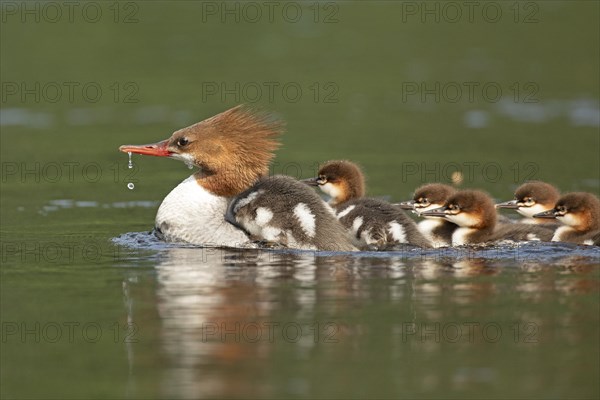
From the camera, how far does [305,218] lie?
8.79 meters

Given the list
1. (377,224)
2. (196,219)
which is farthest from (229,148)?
(377,224)

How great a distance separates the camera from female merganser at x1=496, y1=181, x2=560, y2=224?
383 inches

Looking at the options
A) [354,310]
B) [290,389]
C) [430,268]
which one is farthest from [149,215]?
[290,389]

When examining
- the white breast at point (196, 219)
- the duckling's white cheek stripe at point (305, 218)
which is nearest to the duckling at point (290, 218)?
the duckling's white cheek stripe at point (305, 218)

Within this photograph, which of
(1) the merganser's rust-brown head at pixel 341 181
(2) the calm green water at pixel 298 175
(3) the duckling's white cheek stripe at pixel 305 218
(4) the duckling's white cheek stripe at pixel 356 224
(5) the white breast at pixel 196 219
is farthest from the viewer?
(1) the merganser's rust-brown head at pixel 341 181

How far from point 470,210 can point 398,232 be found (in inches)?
29.3

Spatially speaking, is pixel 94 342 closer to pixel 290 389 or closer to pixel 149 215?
pixel 290 389

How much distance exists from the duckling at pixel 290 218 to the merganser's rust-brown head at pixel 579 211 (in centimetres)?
164

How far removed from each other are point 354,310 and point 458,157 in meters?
5.93

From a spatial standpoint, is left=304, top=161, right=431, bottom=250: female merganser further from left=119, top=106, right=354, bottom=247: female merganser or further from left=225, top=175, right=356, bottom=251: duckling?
left=119, top=106, right=354, bottom=247: female merganser

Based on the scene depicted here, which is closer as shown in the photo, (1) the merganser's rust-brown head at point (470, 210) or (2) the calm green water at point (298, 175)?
(2) the calm green water at point (298, 175)

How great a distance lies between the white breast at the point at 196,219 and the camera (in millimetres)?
9219

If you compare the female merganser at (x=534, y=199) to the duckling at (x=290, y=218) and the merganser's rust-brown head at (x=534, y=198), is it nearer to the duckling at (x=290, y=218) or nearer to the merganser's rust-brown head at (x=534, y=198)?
the merganser's rust-brown head at (x=534, y=198)

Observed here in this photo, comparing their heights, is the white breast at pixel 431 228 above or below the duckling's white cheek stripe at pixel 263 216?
below
